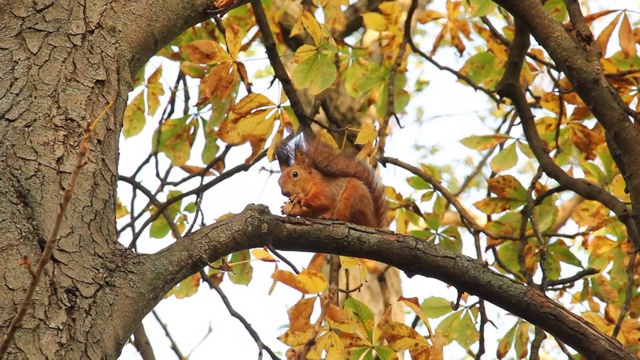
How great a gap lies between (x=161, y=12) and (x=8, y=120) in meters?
0.50

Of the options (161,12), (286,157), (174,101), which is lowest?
(161,12)

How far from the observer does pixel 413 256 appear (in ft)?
5.81

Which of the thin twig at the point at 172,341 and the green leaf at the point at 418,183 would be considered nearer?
the thin twig at the point at 172,341

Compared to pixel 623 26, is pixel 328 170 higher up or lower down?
lower down

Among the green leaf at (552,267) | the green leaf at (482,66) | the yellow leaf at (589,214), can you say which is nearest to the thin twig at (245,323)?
the green leaf at (552,267)

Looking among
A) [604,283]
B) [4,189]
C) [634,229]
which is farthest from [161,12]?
[604,283]

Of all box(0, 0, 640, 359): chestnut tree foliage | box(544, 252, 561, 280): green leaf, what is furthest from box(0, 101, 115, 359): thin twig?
box(544, 252, 561, 280): green leaf

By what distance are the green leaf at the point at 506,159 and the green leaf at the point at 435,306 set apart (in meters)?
0.61

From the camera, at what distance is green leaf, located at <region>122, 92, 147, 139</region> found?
3.30 m

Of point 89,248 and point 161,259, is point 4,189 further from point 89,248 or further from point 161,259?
point 161,259

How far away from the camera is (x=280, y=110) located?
2.66m

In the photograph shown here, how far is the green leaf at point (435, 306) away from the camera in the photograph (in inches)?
111

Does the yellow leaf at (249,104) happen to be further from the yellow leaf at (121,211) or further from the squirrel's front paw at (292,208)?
the yellow leaf at (121,211)

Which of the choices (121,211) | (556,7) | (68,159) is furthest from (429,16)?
(68,159)
